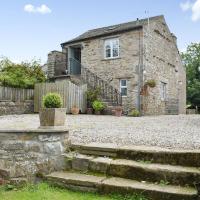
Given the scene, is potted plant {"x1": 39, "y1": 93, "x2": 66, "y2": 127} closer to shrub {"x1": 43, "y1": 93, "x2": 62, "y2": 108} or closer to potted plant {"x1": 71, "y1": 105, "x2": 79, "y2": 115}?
shrub {"x1": 43, "y1": 93, "x2": 62, "y2": 108}

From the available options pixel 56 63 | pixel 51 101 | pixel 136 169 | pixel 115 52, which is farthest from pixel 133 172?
pixel 56 63

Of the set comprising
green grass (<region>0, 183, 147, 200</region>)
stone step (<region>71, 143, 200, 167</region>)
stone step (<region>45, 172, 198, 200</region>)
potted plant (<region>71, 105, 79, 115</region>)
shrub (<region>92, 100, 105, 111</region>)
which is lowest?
green grass (<region>0, 183, 147, 200</region>)

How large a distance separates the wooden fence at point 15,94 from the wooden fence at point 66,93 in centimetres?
44

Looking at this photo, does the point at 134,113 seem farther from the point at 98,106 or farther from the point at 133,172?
the point at 133,172

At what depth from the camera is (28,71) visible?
20531mm

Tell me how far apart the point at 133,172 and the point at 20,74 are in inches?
627

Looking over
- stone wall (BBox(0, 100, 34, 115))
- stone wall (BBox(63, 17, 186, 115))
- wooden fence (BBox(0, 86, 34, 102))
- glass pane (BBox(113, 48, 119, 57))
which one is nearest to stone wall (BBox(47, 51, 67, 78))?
stone wall (BBox(63, 17, 186, 115))

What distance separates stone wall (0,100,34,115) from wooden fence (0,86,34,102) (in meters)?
0.28

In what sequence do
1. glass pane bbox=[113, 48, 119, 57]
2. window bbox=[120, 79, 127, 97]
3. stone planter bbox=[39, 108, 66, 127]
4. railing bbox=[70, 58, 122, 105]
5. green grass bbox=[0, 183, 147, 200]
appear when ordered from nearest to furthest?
green grass bbox=[0, 183, 147, 200]
stone planter bbox=[39, 108, 66, 127]
railing bbox=[70, 58, 122, 105]
window bbox=[120, 79, 127, 97]
glass pane bbox=[113, 48, 119, 57]

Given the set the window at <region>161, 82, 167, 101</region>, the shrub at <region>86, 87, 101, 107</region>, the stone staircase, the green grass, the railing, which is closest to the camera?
the stone staircase

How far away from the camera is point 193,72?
136 ft

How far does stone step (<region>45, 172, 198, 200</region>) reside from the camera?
4.29m

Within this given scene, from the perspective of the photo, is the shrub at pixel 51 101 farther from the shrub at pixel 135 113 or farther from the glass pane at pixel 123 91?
the glass pane at pixel 123 91

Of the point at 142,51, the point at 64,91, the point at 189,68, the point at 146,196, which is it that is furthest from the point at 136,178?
the point at 189,68
